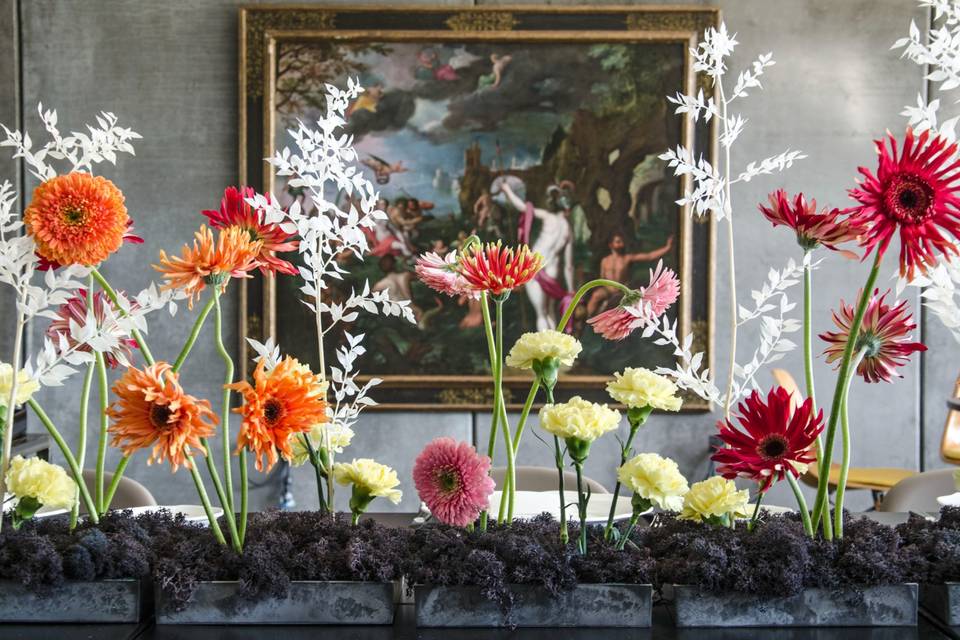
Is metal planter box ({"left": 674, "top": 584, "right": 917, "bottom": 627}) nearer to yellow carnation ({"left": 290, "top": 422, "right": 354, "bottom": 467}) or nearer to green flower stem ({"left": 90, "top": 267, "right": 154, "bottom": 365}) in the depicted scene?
yellow carnation ({"left": 290, "top": 422, "right": 354, "bottom": 467})

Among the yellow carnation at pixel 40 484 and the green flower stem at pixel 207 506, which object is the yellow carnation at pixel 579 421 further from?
the yellow carnation at pixel 40 484

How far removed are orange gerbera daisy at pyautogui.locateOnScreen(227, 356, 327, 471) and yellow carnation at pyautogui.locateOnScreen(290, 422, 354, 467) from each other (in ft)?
1.01

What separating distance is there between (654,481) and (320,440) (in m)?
0.57

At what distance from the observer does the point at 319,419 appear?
1.22 metres

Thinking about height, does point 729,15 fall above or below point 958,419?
above

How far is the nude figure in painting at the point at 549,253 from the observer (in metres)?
4.34

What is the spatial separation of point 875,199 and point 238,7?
3766mm

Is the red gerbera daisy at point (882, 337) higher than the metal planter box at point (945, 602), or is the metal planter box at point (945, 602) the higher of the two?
the red gerbera daisy at point (882, 337)

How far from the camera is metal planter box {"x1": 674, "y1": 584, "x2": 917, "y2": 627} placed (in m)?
1.31

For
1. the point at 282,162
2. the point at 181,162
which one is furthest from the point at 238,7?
the point at 282,162

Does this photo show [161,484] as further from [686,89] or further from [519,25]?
[686,89]

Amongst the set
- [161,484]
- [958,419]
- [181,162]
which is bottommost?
[161,484]

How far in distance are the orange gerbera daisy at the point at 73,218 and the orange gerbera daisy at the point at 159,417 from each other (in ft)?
0.60

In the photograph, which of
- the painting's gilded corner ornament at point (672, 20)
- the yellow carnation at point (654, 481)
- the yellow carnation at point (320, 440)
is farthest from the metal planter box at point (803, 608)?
the painting's gilded corner ornament at point (672, 20)
